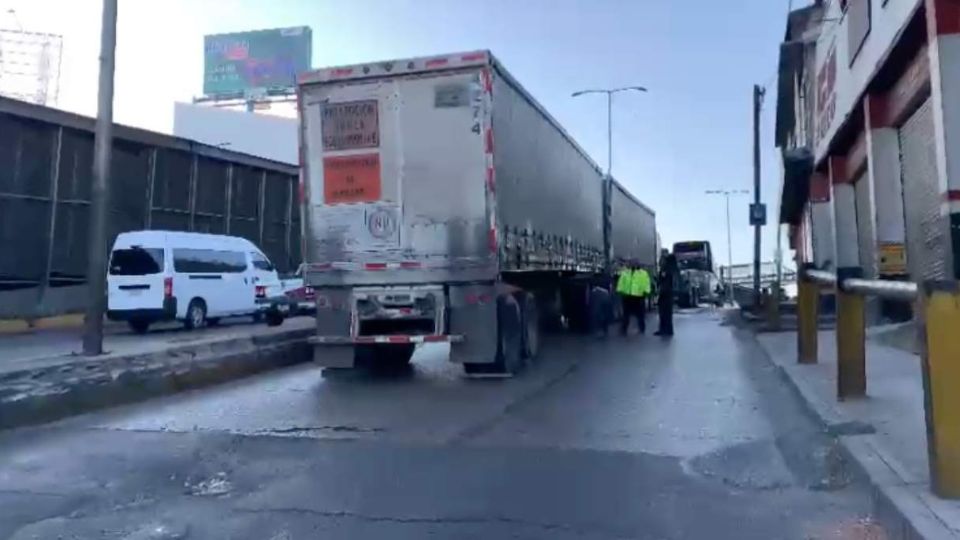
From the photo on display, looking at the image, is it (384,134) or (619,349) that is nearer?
(384,134)

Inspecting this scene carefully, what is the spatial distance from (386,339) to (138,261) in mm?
9873

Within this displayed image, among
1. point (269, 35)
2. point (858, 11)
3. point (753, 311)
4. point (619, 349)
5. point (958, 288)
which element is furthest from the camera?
point (269, 35)

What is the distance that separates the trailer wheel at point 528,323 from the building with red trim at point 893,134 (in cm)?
387

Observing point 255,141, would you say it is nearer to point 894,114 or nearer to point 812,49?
point 812,49

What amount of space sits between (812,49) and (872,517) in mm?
24045

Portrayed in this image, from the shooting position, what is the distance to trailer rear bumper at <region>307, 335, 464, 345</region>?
38.5 ft

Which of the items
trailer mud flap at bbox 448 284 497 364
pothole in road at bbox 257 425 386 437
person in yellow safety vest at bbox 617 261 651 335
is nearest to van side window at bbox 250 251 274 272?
person in yellow safety vest at bbox 617 261 651 335

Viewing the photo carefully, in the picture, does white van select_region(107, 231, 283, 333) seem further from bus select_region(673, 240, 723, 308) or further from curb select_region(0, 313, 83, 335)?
bus select_region(673, 240, 723, 308)

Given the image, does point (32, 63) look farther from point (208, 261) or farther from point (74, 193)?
point (208, 261)

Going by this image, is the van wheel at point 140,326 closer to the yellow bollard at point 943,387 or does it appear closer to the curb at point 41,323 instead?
the curb at point 41,323

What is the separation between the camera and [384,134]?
11930 millimetres

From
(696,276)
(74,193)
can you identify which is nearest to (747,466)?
(74,193)

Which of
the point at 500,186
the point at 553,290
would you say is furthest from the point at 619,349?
the point at 500,186

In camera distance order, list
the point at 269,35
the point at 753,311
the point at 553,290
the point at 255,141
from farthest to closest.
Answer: the point at 269,35 < the point at 255,141 < the point at 753,311 < the point at 553,290
